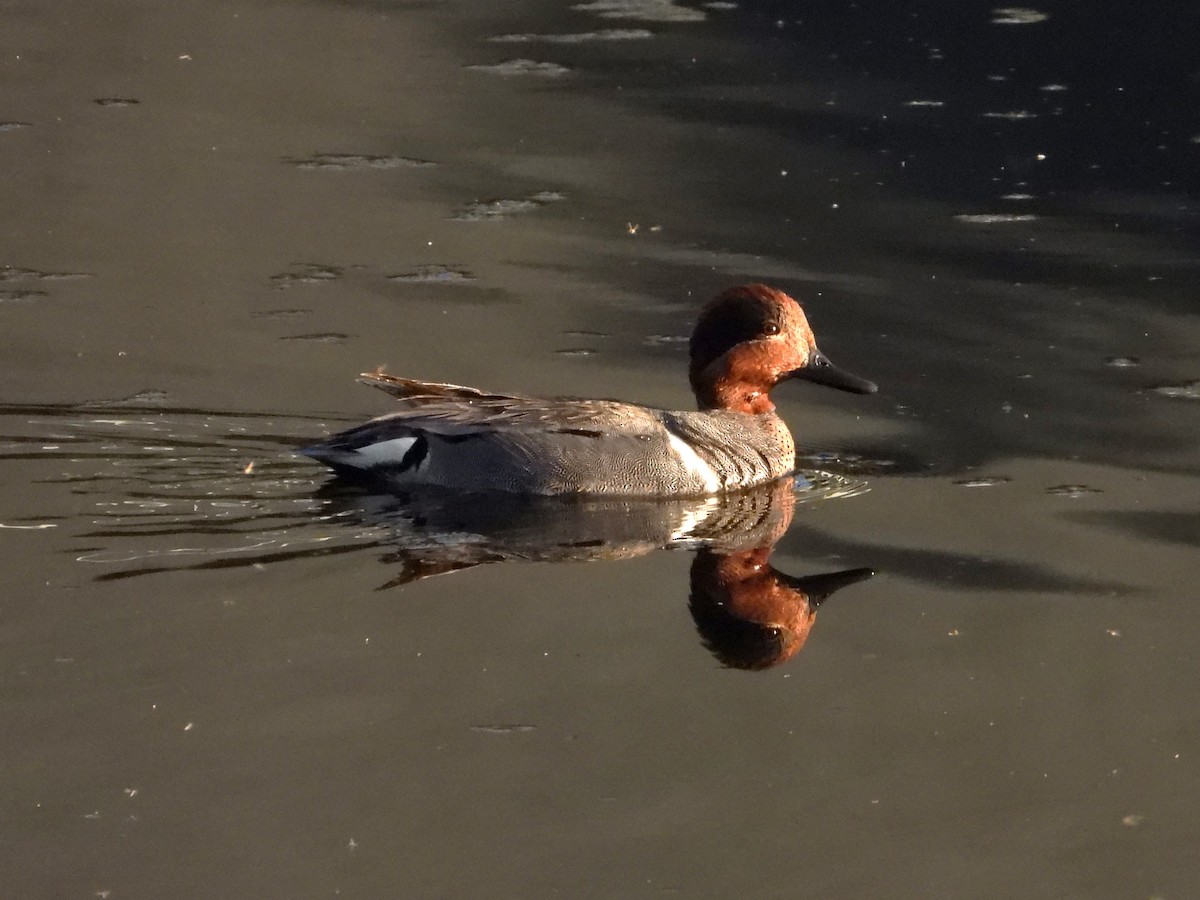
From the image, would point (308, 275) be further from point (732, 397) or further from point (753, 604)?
point (753, 604)

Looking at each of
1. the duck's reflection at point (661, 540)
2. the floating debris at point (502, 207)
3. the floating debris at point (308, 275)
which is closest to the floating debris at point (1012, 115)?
the floating debris at point (502, 207)

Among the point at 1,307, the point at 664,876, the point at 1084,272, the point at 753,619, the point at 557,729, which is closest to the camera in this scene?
the point at 664,876

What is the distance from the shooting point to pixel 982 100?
13.1 metres

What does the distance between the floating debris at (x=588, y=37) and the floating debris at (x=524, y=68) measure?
0.53 metres

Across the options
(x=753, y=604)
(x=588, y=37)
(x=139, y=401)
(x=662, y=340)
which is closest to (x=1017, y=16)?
(x=588, y=37)

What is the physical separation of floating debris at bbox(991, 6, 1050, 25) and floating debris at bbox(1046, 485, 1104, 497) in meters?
7.96

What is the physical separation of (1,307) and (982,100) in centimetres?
660

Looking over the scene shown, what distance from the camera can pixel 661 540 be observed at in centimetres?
717

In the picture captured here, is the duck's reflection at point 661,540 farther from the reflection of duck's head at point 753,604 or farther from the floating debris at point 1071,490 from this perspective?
the floating debris at point 1071,490

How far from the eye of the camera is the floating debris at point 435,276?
9797mm

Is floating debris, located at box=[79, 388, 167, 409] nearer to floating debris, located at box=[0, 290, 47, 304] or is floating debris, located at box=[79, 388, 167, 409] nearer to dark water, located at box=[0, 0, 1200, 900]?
dark water, located at box=[0, 0, 1200, 900]

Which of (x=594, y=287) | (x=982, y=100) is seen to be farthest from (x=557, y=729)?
(x=982, y=100)

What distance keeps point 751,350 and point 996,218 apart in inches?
129

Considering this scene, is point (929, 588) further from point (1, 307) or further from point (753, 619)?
point (1, 307)
